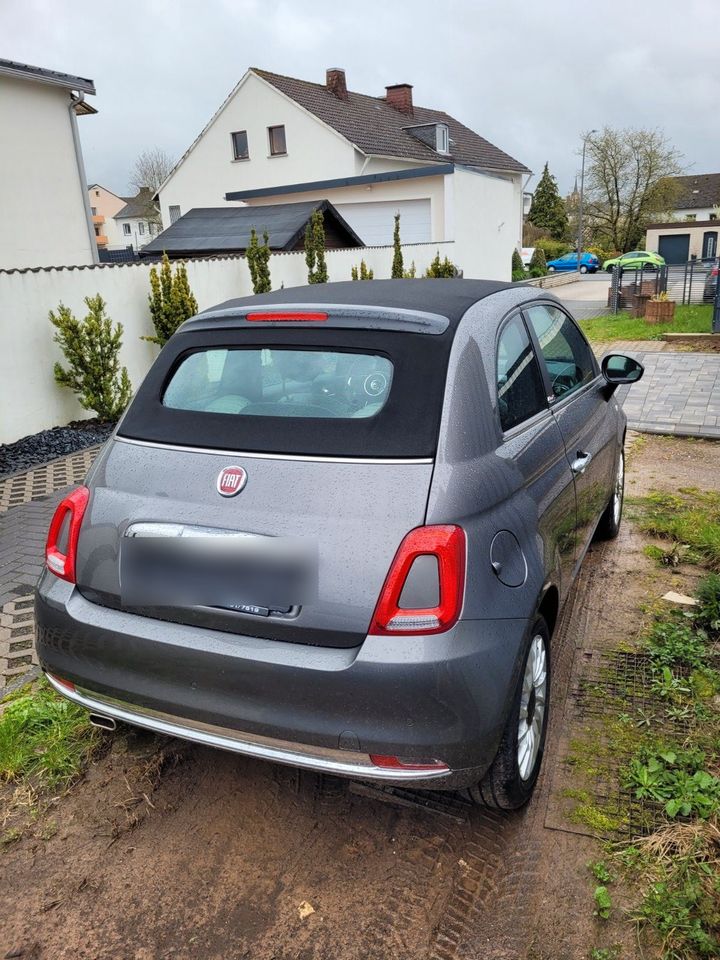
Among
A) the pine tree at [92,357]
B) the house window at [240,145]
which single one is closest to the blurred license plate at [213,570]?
the pine tree at [92,357]

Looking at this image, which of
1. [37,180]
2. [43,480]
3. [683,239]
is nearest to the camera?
[43,480]

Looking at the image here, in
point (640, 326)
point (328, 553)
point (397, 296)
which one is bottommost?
point (640, 326)

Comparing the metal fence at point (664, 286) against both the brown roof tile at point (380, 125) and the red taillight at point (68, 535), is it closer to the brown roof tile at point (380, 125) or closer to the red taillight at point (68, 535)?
the brown roof tile at point (380, 125)

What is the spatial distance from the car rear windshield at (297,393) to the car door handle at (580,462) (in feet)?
3.61

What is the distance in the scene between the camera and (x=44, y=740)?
3.06 metres

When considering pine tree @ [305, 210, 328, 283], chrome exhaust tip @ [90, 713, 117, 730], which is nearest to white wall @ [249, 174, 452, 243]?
pine tree @ [305, 210, 328, 283]

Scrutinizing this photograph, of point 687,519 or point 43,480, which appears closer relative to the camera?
point 687,519

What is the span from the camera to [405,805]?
8.75ft

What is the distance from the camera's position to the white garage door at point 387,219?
2420 cm

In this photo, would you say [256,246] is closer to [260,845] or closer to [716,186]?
[260,845]

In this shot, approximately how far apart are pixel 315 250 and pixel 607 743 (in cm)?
1471

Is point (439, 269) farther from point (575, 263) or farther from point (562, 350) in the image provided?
point (575, 263)

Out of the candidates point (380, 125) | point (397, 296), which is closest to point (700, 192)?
point (380, 125)

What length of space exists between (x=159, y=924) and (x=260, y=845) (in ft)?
1.31
